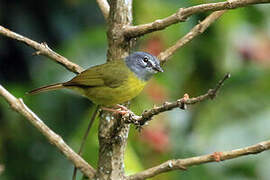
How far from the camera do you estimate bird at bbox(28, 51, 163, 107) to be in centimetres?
333

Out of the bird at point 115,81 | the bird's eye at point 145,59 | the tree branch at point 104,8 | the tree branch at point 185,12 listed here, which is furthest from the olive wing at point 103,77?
the tree branch at point 185,12

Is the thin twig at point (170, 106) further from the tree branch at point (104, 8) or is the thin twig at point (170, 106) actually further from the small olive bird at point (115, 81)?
the small olive bird at point (115, 81)

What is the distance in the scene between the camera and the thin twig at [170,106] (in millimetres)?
1832

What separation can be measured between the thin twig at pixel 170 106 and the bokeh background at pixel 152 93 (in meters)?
1.30

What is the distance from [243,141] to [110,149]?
5.79 ft

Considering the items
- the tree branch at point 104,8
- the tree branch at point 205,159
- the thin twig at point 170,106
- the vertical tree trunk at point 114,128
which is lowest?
the tree branch at point 205,159

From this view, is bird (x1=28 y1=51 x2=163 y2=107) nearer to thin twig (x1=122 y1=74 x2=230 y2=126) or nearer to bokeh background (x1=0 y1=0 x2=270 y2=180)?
bokeh background (x1=0 y1=0 x2=270 y2=180)

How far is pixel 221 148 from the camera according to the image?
13.1 feet

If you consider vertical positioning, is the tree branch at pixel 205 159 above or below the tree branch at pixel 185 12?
below

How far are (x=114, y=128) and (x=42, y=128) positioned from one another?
0.34 metres

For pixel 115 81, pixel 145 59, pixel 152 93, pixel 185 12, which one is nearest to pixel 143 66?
pixel 145 59

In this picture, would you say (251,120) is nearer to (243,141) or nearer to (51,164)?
(243,141)

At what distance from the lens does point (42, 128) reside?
8.34ft

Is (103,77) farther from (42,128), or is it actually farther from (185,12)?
(185,12)
